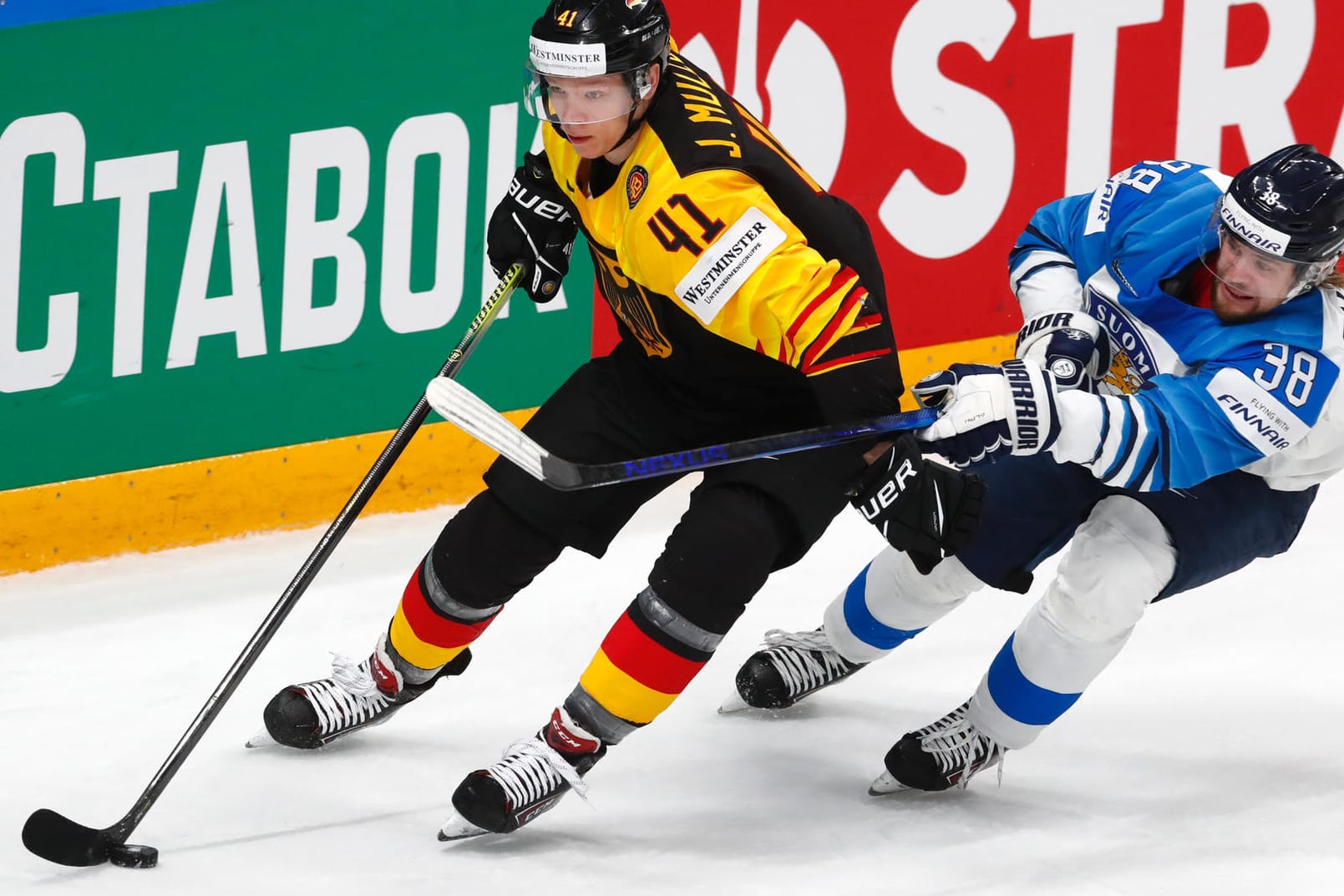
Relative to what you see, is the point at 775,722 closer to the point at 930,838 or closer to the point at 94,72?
the point at 930,838

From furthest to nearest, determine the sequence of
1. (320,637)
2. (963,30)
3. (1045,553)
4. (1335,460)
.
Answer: (963,30)
(320,637)
(1045,553)
(1335,460)

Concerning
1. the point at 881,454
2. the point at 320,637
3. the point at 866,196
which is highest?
the point at 881,454

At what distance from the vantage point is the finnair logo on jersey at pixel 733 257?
269 cm

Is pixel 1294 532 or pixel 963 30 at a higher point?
pixel 963 30

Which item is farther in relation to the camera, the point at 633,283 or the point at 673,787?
the point at 673,787

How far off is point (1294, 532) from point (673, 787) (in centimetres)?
105

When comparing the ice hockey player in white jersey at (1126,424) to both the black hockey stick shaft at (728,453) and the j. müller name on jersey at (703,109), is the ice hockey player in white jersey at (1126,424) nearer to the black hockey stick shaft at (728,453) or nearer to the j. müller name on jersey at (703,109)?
the black hockey stick shaft at (728,453)

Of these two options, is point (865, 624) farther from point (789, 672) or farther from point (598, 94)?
point (598, 94)

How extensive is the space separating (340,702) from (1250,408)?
59.8 inches

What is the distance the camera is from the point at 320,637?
384cm

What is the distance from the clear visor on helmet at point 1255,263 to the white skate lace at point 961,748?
2.65 feet

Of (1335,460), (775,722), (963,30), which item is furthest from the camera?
(963,30)

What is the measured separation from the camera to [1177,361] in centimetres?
295

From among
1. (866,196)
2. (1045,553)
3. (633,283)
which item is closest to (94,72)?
(633,283)
